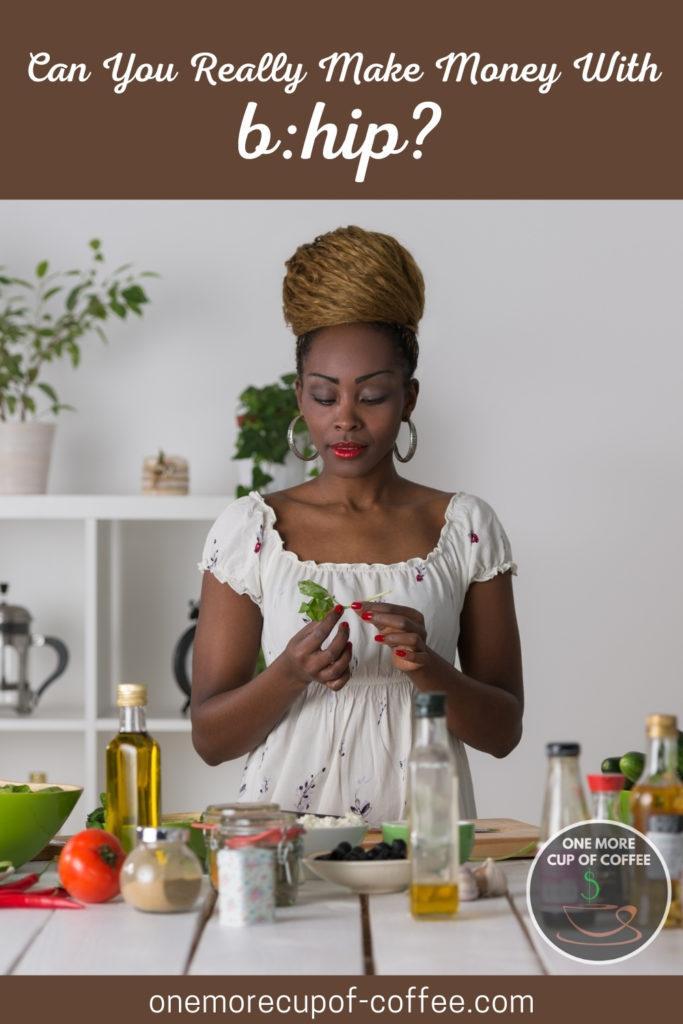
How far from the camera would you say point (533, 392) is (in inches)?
155

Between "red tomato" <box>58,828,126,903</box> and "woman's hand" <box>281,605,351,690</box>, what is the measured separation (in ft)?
1.26

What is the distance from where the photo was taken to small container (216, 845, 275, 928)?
1410 mm

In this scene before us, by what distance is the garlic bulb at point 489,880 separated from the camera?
1.53 m

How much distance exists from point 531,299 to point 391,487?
6.09 feet

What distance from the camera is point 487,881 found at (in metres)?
1.53

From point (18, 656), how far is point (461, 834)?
8.02 feet

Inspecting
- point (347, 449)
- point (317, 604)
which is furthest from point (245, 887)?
point (347, 449)

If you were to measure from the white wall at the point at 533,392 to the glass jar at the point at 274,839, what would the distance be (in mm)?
2492

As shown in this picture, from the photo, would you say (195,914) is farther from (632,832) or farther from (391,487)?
(391,487)

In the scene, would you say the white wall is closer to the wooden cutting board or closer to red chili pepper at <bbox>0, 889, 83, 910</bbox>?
the wooden cutting board

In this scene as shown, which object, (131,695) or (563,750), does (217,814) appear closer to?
(131,695)
